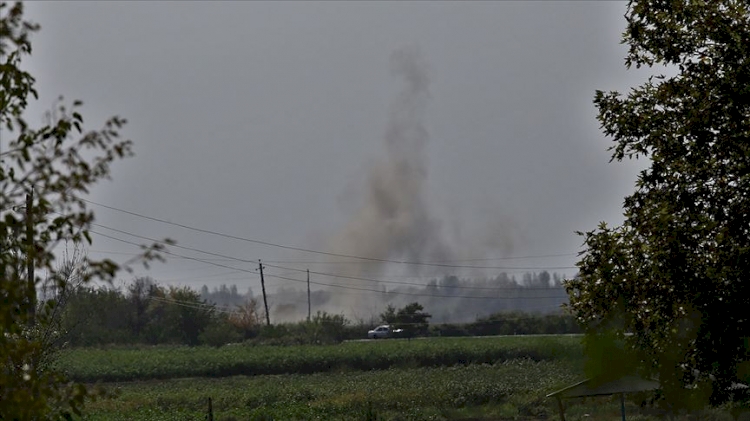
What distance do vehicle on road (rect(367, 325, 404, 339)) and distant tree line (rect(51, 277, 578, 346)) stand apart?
1053mm

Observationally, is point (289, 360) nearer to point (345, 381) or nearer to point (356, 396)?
point (345, 381)

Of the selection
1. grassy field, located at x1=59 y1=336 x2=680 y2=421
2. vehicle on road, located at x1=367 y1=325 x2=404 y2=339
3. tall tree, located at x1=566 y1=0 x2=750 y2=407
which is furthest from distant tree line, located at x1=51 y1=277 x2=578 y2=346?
tall tree, located at x1=566 y1=0 x2=750 y2=407

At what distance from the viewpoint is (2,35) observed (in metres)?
8.97

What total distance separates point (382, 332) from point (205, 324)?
1831 cm

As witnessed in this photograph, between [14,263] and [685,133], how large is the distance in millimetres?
13770

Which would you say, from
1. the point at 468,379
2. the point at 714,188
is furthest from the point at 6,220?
the point at 468,379

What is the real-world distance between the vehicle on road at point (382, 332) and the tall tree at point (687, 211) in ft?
292

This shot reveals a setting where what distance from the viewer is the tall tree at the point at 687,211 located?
62.2 ft

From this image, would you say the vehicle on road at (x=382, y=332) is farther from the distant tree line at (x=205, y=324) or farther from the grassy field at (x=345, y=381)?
the grassy field at (x=345, y=381)

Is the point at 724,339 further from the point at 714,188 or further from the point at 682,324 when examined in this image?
the point at 714,188

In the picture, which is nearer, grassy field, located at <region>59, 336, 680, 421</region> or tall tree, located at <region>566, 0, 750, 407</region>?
tall tree, located at <region>566, 0, 750, 407</region>

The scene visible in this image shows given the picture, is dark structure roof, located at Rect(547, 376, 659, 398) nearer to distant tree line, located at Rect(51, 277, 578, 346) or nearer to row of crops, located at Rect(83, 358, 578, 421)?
row of crops, located at Rect(83, 358, 578, 421)

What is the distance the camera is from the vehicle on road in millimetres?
110125

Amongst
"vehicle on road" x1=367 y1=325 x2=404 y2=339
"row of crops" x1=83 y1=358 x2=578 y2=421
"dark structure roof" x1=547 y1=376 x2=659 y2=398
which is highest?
"vehicle on road" x1=367 y1=325 x2=404 y2=339
